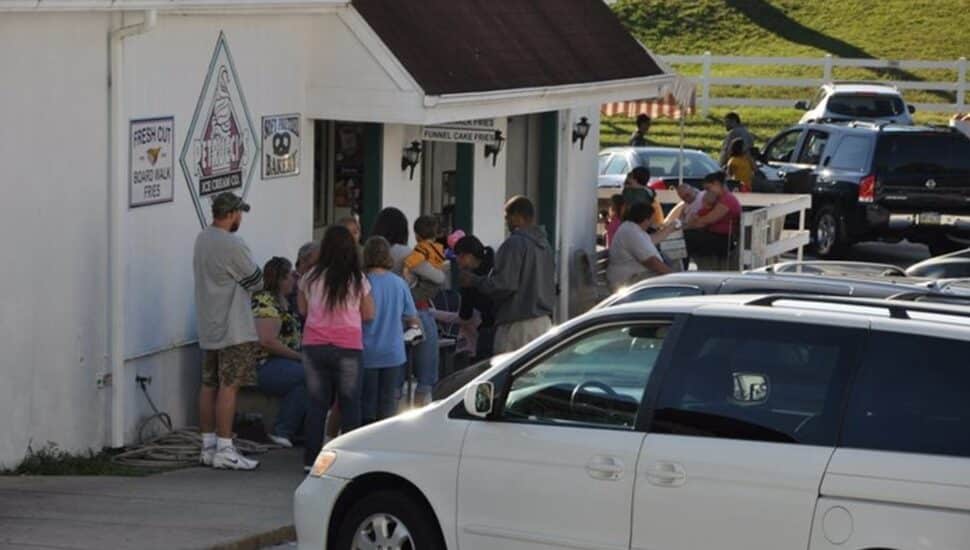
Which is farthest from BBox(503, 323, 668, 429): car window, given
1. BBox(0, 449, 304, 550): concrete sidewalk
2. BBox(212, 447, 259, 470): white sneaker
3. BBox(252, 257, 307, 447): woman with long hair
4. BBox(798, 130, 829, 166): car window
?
BBox(798, 130, 829, 166): car window

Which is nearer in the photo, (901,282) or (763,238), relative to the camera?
(901,282)

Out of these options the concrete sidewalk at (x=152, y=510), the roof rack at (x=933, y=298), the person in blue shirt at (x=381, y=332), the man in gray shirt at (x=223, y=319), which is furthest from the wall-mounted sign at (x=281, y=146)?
the roof rack at (x=933, y=298)

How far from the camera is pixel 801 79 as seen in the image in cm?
4275

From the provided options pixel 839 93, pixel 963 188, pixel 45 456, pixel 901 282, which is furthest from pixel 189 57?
pixel 839 93

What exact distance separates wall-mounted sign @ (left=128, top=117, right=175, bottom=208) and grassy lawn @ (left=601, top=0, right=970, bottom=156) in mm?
29172

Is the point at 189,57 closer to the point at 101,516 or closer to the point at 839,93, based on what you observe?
the point at 101,516

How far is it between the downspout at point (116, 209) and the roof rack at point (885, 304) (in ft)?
18.7

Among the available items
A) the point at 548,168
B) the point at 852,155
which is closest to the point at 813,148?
the point at 852,155

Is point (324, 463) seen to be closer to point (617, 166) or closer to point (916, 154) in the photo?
point (916, 154)

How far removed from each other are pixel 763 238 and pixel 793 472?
13994mm

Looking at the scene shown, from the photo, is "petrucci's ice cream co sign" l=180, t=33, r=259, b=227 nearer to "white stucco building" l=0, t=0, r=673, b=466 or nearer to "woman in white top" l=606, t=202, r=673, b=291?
"white stucco building" l=0, t=0, r=673, b=466

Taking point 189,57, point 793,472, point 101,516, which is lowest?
point 101,516

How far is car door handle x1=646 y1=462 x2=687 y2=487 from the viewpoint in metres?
8.24

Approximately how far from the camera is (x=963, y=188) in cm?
2630
